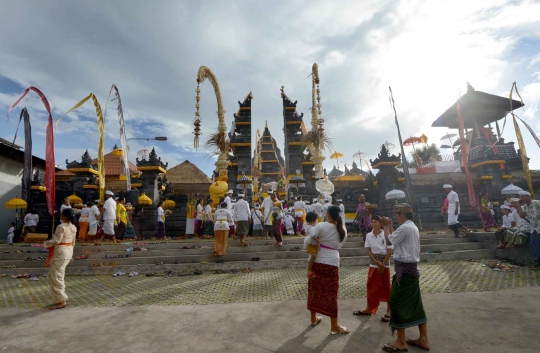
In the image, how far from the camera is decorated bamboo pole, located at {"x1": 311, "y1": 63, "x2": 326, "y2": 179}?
18609mm

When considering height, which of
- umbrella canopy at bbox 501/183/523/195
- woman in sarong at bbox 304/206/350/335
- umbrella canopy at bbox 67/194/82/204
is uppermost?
umbrella canopy at bbox 67/194/82/204

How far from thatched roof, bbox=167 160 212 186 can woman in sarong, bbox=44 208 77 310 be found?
27.5m

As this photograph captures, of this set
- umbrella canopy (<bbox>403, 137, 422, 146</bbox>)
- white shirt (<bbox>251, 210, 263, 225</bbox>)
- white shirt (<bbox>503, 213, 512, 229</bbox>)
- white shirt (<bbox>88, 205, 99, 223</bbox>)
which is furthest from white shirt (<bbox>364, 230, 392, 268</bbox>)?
umbrella canopy (<bbox>403, 137, 422, 146</bbox>)

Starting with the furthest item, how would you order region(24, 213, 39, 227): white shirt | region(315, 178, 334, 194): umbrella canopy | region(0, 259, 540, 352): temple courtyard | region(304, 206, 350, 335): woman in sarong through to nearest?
1. region(315, 178, 334, 194): umbrella canopy
2. region(24, 213, 39, 227): white shirt
3. region(304, 206, 350, 335): woman in sarong
4. region(0, 259, 540, 352): temple courtyard

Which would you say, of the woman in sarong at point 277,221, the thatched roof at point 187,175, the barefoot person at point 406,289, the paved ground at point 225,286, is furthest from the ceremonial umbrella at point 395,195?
the thatched roof at point 187,175

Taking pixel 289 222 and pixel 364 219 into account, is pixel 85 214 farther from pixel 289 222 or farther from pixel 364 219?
pixel 364 219

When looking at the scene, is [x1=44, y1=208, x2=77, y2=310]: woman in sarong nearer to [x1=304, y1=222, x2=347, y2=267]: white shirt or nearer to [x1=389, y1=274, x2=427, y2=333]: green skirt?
[x1=304, y1=222, x2=347, y2=267]: white shirt

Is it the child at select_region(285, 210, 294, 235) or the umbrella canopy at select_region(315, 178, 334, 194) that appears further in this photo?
the umbrella canopy at select_region(315, 178, 334, 194)

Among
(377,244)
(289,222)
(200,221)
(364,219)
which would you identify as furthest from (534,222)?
(200,221)

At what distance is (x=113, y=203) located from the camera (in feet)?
33.4

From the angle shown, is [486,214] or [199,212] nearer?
[486,214]

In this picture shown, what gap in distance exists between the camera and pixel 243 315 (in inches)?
161

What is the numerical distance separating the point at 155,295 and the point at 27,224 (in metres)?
12.0

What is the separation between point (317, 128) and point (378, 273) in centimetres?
1551
